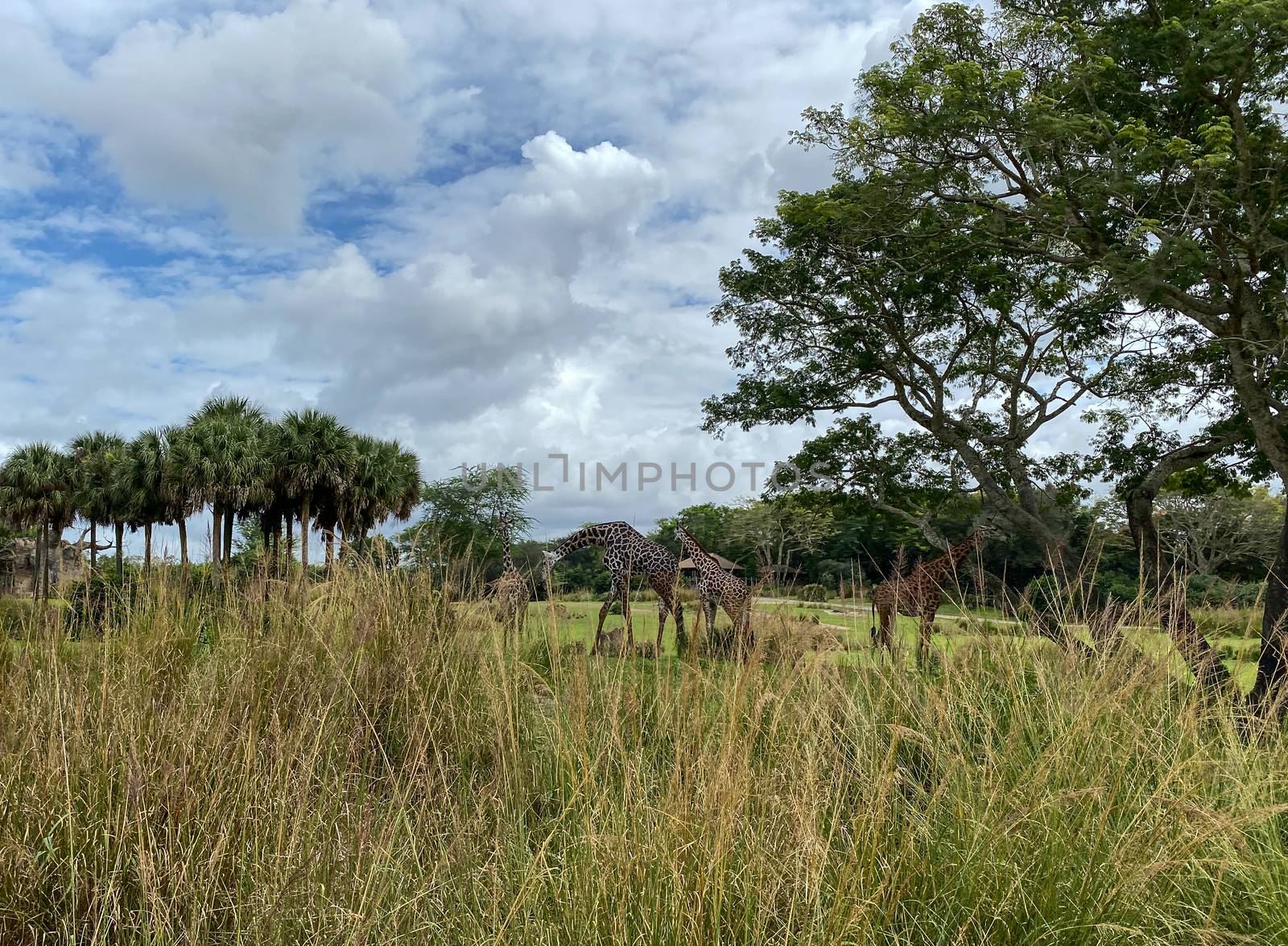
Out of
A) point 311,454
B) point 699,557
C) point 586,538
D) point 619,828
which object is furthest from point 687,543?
point 311,454

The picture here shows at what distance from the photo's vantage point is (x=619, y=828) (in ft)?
7.69

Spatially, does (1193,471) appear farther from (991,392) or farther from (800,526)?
(800,526)

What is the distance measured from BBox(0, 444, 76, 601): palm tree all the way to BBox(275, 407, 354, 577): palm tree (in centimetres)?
1267

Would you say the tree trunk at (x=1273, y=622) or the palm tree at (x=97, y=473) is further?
the palm tree at (x=97, y=473)

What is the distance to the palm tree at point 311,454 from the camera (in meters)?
29.1

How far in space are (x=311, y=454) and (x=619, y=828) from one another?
1148 inches

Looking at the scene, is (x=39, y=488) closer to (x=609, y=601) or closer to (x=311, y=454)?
(x=311, y=454)

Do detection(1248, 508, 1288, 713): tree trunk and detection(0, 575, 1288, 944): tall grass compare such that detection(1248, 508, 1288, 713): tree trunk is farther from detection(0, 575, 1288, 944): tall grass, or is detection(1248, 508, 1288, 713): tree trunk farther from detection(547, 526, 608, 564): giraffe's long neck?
detection(547, 526, 608, 564): giraffe's long neck

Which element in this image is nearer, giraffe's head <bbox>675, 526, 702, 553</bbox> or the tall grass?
the tall grass

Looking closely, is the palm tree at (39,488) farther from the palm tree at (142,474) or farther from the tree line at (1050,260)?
the tree line at (1050,260)

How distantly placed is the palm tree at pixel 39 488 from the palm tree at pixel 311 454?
12672mm

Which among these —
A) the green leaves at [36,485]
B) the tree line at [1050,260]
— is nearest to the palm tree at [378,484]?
the green leaves at [36,485]

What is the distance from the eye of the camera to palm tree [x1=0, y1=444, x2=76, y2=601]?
3466 cm

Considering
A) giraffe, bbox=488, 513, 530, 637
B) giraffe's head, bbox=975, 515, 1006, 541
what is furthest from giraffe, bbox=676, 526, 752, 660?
giraffe, bbox=488, 513, 530, 637
